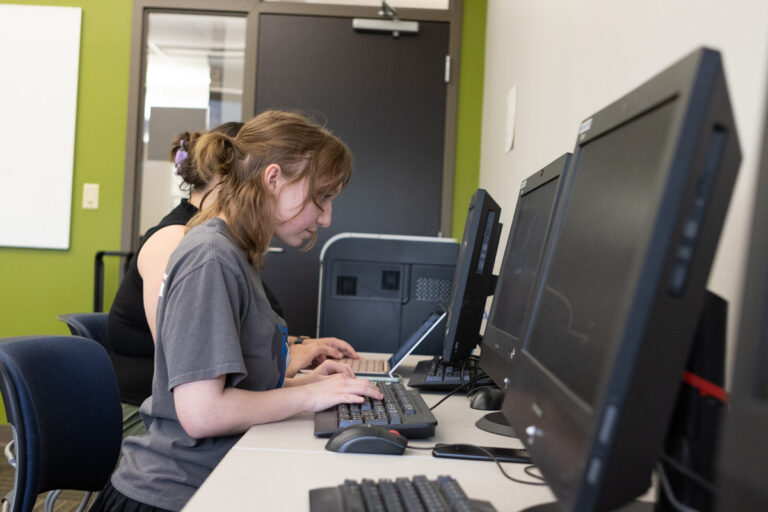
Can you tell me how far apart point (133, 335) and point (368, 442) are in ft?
3.49

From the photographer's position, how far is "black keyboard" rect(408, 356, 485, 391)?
61.4 inches

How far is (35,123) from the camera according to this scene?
3.70 meters

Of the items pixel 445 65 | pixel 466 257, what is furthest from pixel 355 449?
pixel 445 65

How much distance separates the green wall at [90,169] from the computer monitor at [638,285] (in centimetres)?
344

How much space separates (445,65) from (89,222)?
203cm

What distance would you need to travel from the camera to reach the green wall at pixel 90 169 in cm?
371

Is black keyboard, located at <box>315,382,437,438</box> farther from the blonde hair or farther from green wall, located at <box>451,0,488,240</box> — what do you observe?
green wall, located at <box>451,0,488,240</box>

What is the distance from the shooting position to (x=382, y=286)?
2338 mm

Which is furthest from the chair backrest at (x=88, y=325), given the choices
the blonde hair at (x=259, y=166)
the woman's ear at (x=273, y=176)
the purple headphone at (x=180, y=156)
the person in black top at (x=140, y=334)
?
the woman's ear at (x=273, y=176)

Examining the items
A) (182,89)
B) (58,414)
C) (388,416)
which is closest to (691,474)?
(388,416)

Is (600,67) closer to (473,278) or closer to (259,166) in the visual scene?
(473,278)

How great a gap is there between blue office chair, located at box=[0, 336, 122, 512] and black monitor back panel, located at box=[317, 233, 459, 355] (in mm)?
983

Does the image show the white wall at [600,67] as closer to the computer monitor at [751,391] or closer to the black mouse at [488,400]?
the computer monitor at [751,391]

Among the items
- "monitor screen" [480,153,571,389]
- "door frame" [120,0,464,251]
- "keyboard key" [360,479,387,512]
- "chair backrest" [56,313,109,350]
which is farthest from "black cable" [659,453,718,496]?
"door frame" [120,0,464,251]
